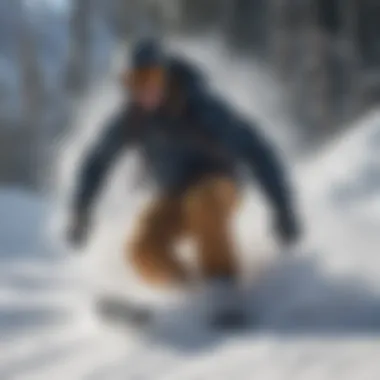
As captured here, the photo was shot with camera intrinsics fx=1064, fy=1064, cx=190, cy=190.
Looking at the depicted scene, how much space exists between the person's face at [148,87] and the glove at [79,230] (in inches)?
16.6

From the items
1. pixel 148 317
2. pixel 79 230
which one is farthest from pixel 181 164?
pixel 148 317

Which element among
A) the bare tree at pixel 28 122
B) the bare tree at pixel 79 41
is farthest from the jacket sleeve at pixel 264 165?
the bare tree at pixel 79 41

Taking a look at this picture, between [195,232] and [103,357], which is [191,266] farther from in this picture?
[103,357]

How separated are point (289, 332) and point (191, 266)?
1.72 feet

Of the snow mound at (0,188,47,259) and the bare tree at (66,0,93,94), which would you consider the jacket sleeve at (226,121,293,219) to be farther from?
the bare tree at (66,0,93,94)

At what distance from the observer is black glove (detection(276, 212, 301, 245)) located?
3.04 m

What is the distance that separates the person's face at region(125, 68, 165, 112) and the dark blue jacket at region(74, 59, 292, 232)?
0.03 metres

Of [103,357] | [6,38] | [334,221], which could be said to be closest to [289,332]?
[103,357]

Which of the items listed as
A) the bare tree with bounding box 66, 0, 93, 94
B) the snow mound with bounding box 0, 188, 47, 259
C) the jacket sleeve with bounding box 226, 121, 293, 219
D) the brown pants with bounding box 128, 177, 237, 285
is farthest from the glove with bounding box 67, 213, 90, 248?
the bare tree with bounding box 66, 0, 93, 94

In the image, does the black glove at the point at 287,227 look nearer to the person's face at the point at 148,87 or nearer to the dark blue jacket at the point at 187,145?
the dark blue jacket at the point at 187,145

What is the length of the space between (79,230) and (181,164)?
383mm

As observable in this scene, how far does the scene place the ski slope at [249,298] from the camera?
2.54 m

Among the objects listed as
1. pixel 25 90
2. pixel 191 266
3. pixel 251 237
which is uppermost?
pixel 25 90

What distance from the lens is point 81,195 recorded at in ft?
10.9
